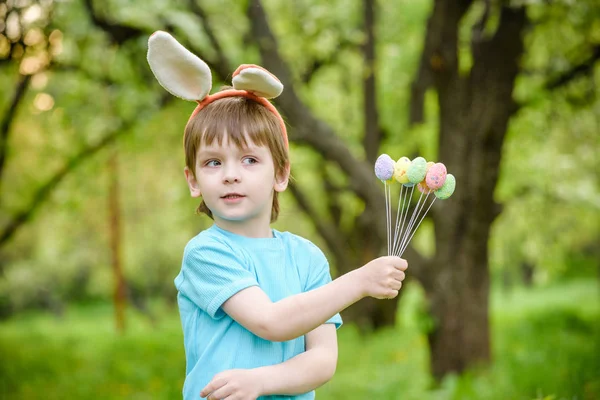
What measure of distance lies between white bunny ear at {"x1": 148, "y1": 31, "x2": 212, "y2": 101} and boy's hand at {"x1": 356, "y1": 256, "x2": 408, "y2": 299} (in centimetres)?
74

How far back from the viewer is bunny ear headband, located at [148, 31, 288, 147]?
74.2 inches

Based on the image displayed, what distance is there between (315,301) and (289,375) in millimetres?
265

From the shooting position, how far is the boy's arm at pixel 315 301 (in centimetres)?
161

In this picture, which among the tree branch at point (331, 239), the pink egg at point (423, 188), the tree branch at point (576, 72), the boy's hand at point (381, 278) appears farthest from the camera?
the tree branch at point (331, 239)

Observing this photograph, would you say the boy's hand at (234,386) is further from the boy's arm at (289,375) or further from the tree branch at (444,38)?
the tree branch at (444,38)

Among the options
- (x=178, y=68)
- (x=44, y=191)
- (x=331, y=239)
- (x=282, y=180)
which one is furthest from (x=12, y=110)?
(x=282, y=180)

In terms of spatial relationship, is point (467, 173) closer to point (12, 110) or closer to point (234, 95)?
point (234, 95)

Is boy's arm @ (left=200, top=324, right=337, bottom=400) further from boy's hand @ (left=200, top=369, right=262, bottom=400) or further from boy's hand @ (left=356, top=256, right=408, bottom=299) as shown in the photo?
boy's hand @ (left=356, top=256, right=408, bottom=299)

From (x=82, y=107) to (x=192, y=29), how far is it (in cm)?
318

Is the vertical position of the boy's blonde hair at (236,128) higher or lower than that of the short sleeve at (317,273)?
higher

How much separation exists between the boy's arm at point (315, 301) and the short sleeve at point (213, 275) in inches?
1.6

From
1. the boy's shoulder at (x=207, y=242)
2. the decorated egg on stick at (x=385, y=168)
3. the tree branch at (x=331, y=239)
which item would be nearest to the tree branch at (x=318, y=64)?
the tree branch at (x=331, y=239)

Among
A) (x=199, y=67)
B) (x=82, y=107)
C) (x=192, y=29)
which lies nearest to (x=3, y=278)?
(x=82, y=107)

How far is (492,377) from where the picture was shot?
5.80 m
